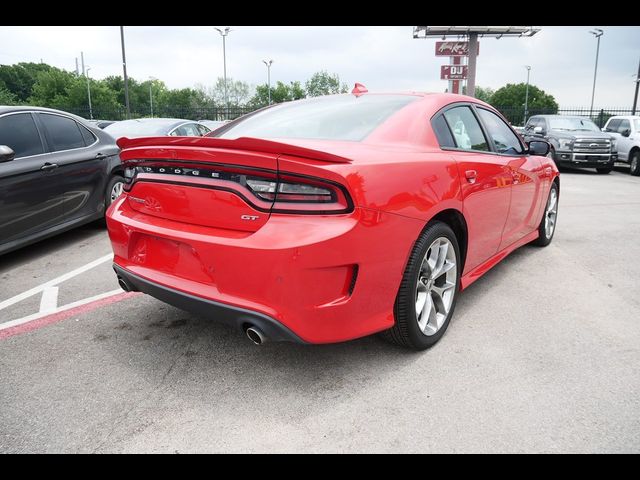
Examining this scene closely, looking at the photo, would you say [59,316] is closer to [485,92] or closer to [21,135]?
[21,135]

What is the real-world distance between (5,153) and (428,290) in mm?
3883

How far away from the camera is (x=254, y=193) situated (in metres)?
2.26

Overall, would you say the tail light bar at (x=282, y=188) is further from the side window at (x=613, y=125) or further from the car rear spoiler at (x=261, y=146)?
the side window at (x=613, y=125)

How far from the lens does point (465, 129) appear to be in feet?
11.2

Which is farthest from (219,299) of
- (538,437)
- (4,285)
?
(4,285)

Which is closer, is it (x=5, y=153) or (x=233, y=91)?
(x=5, y=153)

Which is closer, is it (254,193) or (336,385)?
(254,193)

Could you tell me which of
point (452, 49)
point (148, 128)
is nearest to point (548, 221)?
point (148, 128)

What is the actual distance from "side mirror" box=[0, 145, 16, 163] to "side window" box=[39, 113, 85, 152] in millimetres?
709

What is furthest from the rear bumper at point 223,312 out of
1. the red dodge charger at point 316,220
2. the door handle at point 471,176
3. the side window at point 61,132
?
the side window at point 61,132

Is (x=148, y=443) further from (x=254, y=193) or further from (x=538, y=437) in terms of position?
(x=538, y=437)

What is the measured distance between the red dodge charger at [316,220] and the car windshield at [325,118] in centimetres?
1

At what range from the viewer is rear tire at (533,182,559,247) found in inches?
200
